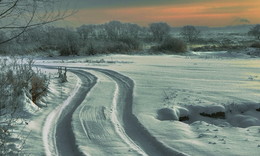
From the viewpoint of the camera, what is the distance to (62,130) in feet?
25.0

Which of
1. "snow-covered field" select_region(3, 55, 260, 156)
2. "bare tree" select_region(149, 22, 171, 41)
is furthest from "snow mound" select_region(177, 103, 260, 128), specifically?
"bare tree" select_region(149, 22, 171, 41)

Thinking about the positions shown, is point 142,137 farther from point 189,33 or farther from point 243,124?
point 189,33

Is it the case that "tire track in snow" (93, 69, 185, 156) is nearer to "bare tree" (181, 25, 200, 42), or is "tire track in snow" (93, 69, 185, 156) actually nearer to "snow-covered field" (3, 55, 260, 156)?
"snow-covered field" (3, 55, 260, 156)

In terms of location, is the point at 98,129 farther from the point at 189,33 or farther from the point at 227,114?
the point at 189,33

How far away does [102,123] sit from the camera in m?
8.07

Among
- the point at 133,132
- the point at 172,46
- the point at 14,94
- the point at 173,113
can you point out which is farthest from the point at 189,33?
the point at 133,132

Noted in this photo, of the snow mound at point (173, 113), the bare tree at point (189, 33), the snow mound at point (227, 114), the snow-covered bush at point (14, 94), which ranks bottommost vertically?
the snow mound at point (227, 114)

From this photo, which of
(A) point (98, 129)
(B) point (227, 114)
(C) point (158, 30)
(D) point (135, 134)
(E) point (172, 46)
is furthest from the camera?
(C) point (158, 30)

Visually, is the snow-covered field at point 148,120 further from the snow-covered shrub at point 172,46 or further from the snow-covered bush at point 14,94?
the snow-covered shrub at point 172,46


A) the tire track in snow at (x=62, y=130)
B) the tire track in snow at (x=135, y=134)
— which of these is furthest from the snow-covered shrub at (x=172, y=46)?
the tire track in snow at (x=62, y=130)

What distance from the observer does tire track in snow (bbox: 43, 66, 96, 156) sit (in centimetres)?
635

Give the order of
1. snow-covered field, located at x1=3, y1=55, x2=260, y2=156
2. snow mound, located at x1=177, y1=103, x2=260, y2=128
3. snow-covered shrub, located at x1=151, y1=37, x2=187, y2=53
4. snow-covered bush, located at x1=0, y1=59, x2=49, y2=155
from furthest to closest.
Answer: snow-covered shrub, located at x1=151, y1=37, x2=187, y2=53 → snow mound, located at x1=177, y1=103, x2=260, y2=128 → snow-covered bush, located at x1=0, y1=59, x2=49, y2=155 → snow-covered field, located at x1=3, y1=55, x2=260, y2=156

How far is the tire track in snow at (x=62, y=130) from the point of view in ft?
20.8

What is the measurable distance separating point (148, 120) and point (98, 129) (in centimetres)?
155
